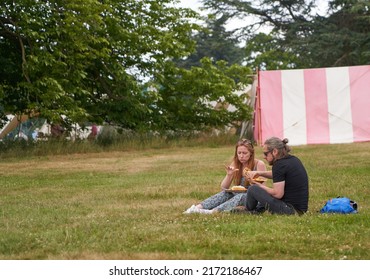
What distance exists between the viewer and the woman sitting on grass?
7.64m

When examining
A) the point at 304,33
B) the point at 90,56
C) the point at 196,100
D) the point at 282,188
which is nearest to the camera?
the point at 282,188

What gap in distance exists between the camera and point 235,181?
8180 mm

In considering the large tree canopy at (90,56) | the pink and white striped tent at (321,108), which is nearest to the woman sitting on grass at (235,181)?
the large tree canopy at (90,56)

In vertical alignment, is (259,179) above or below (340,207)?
above

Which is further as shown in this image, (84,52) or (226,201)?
(84,52)

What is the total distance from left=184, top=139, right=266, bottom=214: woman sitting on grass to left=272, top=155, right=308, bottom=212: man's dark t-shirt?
62 cm

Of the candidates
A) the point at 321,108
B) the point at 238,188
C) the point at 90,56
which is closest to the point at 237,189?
the point at 238,188

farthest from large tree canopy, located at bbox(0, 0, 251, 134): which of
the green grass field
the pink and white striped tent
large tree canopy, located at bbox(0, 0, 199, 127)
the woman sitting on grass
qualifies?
the woman sitting on grass

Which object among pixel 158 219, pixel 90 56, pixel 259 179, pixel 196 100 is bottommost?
pixel 158 219

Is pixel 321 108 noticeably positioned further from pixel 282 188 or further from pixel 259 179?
pixel 282 188

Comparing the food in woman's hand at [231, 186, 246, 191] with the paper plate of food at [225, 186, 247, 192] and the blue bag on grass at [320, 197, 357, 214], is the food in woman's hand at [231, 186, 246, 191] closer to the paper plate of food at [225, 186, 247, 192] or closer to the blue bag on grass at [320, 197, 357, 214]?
the paper plate of food at [225, 186, 247, 192]

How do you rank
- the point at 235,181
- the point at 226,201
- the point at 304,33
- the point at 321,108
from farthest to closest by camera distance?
the point at 304,33 → the point at 321,108 → the point at 235,181 → the point at 226,201

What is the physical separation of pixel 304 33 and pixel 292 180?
Answer: 2826 cm

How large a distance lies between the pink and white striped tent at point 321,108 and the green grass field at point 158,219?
5276 millimetres
